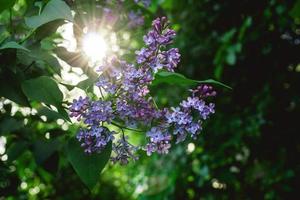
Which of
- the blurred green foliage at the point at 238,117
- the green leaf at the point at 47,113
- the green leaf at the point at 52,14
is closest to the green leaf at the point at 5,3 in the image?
the green leaf at the point at 52,14

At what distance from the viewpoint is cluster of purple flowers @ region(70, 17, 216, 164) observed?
29.3 inches

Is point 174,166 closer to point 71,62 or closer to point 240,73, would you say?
point 240,73

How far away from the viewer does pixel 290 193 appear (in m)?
1.84

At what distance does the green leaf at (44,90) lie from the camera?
2.45ft

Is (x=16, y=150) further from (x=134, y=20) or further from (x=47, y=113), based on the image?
(x=134, y=20)

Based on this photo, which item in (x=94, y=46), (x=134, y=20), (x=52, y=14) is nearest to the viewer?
(x=52, y=14)

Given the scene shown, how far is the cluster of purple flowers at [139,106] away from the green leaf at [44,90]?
3cm

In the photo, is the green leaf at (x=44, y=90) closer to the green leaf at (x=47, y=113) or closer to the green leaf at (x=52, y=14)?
the green leaf at (x=52, y=14)

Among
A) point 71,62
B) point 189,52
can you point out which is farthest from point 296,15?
point 71,62

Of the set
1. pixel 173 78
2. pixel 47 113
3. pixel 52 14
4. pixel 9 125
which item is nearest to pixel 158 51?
pixel 173 78

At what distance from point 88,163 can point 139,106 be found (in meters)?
0.13

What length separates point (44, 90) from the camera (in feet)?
2.48

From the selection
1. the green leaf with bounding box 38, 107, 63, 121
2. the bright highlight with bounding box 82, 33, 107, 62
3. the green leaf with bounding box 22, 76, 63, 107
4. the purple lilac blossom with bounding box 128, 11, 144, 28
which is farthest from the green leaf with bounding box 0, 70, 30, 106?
the purple lilac blossom with bounding box 128, 11, 144, 28

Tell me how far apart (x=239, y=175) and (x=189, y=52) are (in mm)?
756
